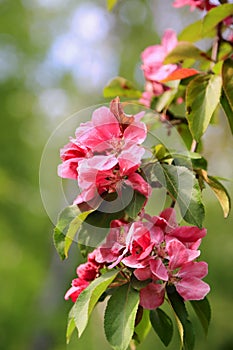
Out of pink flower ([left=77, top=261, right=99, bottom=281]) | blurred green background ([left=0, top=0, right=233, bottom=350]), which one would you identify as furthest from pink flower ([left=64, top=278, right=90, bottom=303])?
blurred green background ([left=0, top=0, right=233, bottom=350])

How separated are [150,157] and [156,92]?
0.28 metres

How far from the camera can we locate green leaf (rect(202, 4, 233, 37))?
76 centimetres

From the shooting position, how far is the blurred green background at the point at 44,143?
4.97 metres

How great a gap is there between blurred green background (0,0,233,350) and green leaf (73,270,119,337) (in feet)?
13.0

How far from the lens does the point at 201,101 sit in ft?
2.38

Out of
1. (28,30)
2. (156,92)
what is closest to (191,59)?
(156,92)

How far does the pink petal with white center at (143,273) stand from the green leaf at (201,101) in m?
0.19

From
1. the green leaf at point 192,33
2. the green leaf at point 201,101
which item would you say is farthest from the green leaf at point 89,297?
the green leaf at point 192,33

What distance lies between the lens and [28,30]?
5.51m

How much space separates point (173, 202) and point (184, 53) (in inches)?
9.8

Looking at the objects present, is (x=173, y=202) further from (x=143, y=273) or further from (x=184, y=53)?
(x=184, y=53)

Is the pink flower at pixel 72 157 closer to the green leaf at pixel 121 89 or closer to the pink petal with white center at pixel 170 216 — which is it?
the pink petal with white center at pixel 170 216

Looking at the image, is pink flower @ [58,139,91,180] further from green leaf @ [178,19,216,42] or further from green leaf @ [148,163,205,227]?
green leaf @ [178,19,216,42]

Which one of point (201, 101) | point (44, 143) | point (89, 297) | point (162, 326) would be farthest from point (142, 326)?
point (44, 143)
